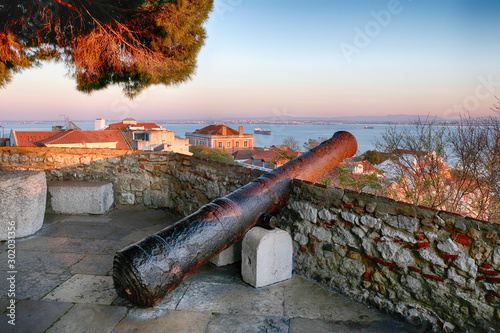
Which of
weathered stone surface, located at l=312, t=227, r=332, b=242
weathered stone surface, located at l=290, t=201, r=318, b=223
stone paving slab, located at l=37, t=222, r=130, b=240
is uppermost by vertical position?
weathered stone surface, located at l=290, t=201, r=318, b=223

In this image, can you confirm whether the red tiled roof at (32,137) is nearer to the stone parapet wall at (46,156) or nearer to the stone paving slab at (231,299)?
the stone parapet wall at (46,156)

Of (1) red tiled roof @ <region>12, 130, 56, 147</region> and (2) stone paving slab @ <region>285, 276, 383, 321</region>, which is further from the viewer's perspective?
(1) red tiled roof @ <region>12, 130, 56, 147</region>

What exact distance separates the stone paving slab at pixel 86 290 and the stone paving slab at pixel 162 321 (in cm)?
36

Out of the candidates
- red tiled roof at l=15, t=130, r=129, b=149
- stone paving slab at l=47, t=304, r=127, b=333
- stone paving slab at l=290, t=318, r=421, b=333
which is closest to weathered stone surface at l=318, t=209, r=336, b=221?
stone paving slab at l=290, t=318, r=421, b=333

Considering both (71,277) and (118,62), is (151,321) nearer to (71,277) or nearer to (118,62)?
(71,277)

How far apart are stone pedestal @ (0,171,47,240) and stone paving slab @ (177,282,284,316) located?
2.65 metres

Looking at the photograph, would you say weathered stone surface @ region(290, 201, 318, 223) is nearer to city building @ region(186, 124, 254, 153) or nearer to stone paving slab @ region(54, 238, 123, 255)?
stone paving slab @ region(54, 238, 123, 255)

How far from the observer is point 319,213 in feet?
10.0

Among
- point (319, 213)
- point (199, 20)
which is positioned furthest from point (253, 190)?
point (199, 20)

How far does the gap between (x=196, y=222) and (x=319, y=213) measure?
1.14 m

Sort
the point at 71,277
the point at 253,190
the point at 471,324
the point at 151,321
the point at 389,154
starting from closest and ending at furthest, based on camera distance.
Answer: the point at 471,324, the point at 151,321, the point at 253,190, the point at 71,277, the point at 389,154

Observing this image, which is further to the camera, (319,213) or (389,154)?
(389,154)

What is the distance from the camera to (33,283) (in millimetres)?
3070

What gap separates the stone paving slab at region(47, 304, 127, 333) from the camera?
94.7 inches
